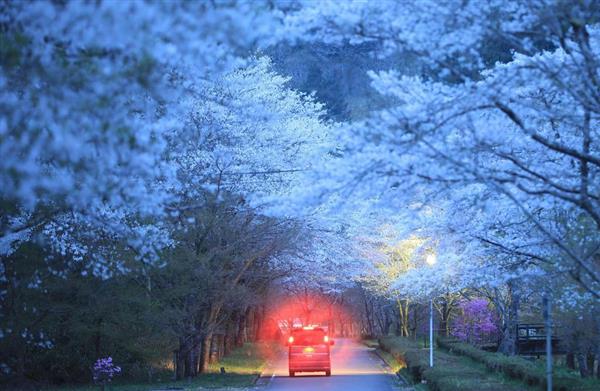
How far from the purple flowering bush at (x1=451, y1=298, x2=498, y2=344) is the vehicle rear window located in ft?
38.8

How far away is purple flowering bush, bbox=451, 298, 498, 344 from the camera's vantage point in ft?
125

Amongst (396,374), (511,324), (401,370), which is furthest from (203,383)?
(511,324)

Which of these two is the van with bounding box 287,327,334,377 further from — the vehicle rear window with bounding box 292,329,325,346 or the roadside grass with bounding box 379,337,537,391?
the roadside grass with bounding box 379,337,537,391

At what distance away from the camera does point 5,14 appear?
6594 millimetres

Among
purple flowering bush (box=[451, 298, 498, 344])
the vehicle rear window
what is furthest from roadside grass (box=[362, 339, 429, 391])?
purple flowering bush (box=[451, 298, 498, 344])

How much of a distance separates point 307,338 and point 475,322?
50.0 feet

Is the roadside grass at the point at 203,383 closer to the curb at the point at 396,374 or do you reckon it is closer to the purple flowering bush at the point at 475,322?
the curb at the point at 396,374

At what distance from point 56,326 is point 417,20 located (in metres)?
16.7

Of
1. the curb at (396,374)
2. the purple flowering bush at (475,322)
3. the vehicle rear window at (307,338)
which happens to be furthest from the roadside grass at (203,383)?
the purple flowering bush at (475,322)

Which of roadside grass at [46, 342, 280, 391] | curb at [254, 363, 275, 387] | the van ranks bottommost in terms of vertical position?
curb at [254, 363, 275, 387]

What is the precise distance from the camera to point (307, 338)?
2798 centimetres

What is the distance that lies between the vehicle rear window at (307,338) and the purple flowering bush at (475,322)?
1183cm

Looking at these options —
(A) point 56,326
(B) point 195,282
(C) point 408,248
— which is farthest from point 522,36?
(C) point 408,248

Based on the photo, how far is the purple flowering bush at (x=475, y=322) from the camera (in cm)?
3797
